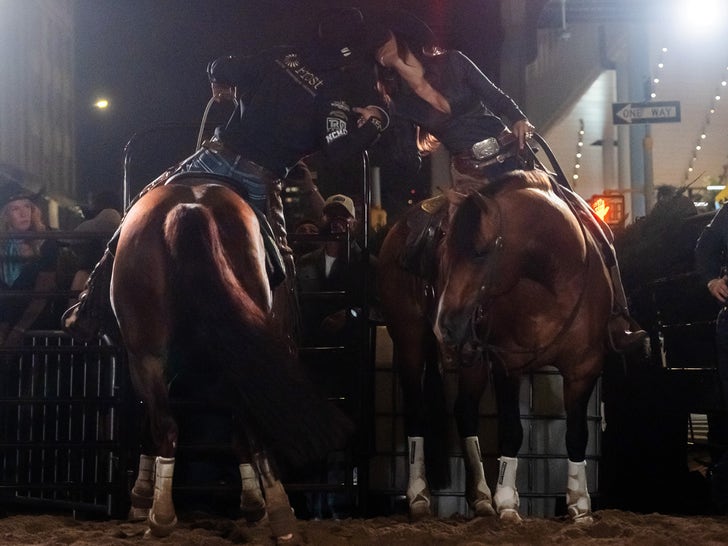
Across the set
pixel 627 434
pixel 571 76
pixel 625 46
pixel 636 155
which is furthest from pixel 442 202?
pixel 571 76

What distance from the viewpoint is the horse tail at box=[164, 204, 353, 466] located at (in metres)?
4.08

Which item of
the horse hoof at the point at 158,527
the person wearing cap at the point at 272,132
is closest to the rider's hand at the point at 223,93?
the person wearing cap at the point at 272,132

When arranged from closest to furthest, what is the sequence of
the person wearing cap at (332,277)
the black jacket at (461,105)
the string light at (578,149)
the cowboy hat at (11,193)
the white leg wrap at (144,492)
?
1. the white leg wrap at (144,492)
2. the black jacket at (461,105)
3. the person wearing cap at (332,277)
4. the cowboy hat at (11,193)
5. the string light at (578,149)

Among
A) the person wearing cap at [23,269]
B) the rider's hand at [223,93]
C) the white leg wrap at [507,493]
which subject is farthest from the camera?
the person wearing cap at [23,269]

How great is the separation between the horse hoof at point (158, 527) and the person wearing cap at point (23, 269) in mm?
2043

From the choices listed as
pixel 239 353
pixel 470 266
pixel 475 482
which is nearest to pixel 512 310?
pixel 470 266

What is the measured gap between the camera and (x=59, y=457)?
624 centimetres

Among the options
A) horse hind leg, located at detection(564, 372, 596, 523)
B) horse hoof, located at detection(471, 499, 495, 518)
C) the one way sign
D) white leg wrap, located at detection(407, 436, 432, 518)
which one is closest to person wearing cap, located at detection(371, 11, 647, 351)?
horse hind leg, located at detection(564, 372, 596, 523)

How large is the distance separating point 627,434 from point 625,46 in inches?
598

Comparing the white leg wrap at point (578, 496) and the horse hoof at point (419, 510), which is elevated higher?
the white leg wrap at point (578, 496)

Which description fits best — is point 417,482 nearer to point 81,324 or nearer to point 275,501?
point 275,501

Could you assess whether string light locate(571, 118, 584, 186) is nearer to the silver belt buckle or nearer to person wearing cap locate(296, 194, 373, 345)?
person wearing cap locate(296, 194, 373, 345)

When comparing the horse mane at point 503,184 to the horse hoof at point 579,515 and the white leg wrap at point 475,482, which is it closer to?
the white leg wrap at point 475,482

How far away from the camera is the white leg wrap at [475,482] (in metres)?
5.57
